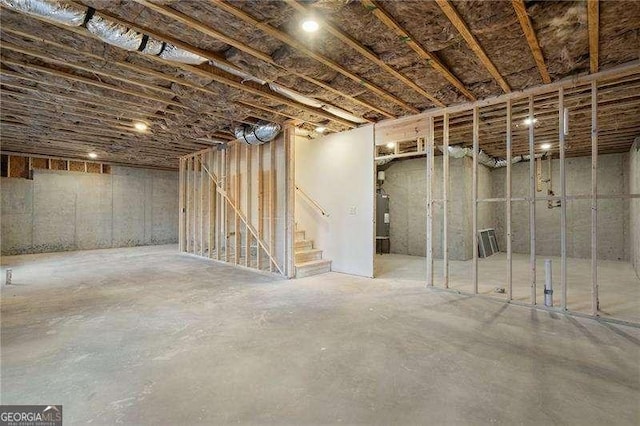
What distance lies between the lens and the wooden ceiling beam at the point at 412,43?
2500 millimetres

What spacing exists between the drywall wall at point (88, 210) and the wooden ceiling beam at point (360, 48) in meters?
10.1

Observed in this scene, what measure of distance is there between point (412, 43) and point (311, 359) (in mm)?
3124

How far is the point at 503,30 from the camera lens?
9.41 feet

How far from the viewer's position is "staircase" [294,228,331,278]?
225 inches

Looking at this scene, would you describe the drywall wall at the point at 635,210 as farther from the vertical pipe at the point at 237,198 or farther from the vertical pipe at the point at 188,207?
the vertical pipe at the point at 188,207

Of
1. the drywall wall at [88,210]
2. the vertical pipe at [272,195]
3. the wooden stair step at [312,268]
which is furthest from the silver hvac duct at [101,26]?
the drywall wall at [88,210]

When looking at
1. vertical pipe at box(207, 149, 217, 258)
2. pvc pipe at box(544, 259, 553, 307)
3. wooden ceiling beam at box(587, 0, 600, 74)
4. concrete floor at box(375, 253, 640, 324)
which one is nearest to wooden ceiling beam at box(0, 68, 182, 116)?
vertical pipe at box(207, 149, 217, 258)

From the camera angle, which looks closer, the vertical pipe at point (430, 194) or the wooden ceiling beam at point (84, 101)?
the wooden ceiling beam at point (84, 101)

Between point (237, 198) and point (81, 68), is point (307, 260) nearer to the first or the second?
point (237, 198)

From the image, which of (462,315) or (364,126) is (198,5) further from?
(462,315)

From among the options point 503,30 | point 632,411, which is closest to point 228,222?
point 503,30

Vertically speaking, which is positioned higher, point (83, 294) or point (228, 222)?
point (228, 222)

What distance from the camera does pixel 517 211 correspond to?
907 cm

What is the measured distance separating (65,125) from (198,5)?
5155 millimetres
